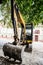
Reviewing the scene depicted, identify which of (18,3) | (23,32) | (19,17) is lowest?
(23,32)

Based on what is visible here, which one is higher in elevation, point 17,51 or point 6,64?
point 17,51

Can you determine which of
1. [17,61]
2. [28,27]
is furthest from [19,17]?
[28,27]

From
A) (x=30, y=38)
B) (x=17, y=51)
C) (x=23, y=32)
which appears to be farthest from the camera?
(x=30, y=38)

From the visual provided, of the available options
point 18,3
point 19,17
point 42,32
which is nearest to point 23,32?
point 19,17

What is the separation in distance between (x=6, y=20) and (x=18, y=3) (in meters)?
2.15

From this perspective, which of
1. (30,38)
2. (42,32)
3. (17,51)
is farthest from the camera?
(42,32)

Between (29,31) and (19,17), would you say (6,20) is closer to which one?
(29,31)

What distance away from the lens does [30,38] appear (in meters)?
5.46

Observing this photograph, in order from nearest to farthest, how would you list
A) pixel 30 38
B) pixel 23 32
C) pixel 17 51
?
pixel 17 51 → pixel 23 32 → pixel 30 38

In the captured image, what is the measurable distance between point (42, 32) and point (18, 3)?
335 cm

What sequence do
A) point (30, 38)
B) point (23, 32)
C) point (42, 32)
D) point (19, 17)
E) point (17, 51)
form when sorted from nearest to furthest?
point (17, 51) < point (19, 17) < point (23, 32) < point (30, 38) < point (42, 32)

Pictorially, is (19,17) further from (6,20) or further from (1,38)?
(1,38)

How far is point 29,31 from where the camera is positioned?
18.3 feet

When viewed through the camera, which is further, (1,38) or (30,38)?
(1,38)
